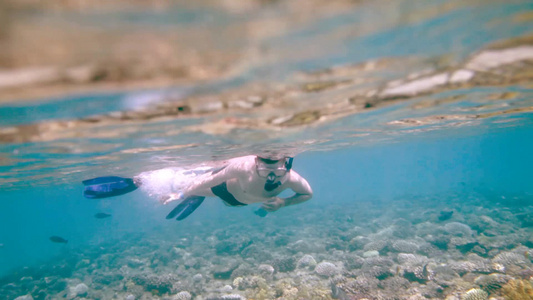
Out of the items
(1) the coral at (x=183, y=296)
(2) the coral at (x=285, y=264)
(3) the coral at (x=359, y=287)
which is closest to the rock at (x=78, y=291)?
(1) the coral at (x=183, y=296)

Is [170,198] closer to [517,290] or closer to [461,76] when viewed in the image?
[461,76]

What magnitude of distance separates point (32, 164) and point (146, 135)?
8.07 m

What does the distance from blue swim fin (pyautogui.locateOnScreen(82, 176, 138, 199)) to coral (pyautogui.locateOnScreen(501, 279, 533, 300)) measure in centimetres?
1342

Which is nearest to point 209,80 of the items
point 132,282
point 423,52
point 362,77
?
point 362,77

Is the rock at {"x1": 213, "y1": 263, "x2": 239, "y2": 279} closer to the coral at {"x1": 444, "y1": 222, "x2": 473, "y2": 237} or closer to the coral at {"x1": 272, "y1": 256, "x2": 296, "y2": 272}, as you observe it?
the coral at {"x1": 272, "y1": 256, "x2": 296, "y2": 272}

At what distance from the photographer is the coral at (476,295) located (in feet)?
25.1

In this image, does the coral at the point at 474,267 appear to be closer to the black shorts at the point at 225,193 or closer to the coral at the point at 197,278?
the black shorts at the point at 225,193

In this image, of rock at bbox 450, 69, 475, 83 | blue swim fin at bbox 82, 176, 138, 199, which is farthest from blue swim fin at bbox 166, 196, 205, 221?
rock at bbox 450, 69, 475, 83

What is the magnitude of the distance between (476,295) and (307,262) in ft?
21.7

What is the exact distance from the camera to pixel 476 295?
772 cm

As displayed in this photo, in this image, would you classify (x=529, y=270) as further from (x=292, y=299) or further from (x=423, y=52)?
(x=423, y=52)

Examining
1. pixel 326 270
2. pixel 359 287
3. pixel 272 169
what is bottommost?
pixel 326 270

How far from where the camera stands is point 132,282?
12680 mm

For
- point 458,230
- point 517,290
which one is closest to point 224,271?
point 517,290
